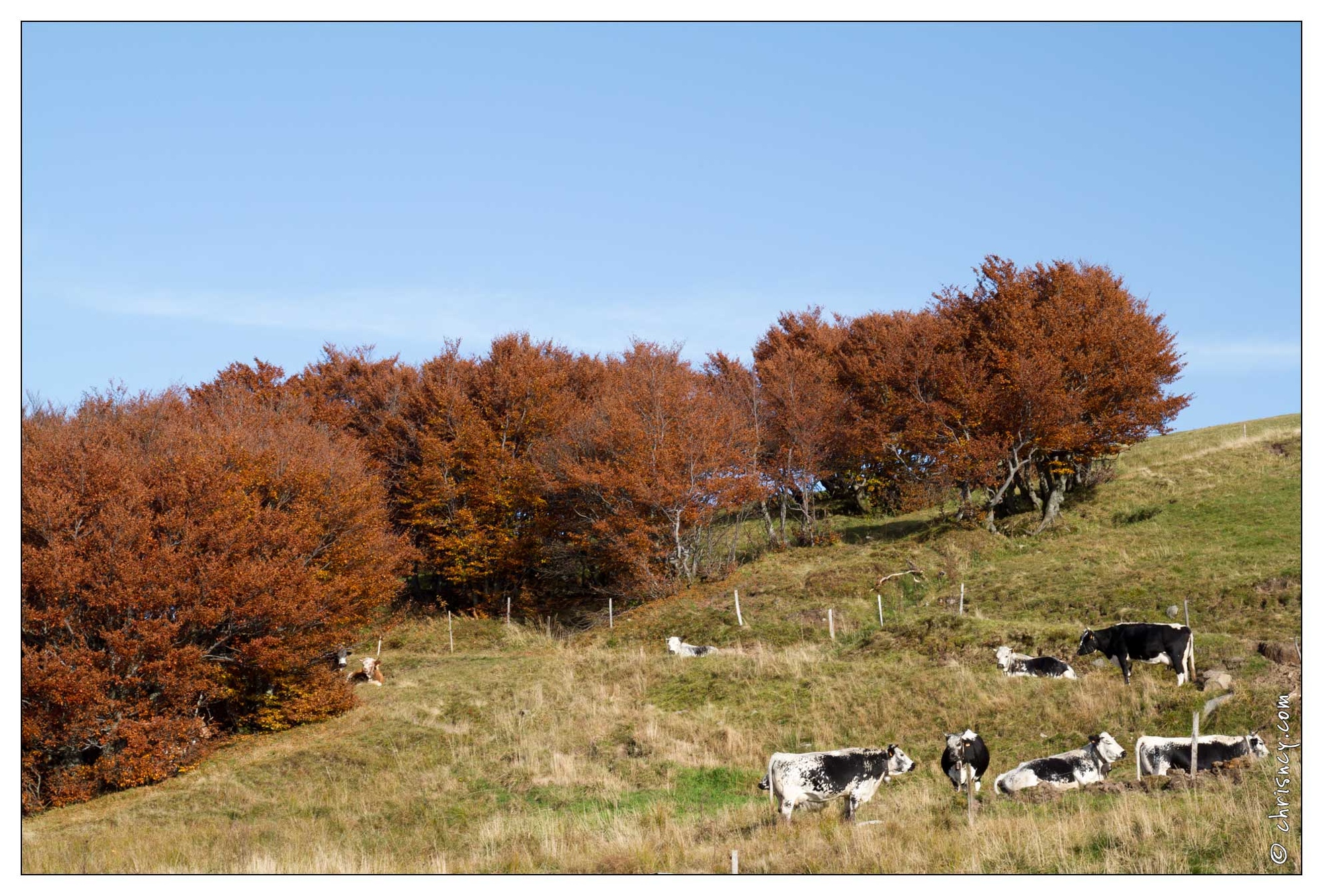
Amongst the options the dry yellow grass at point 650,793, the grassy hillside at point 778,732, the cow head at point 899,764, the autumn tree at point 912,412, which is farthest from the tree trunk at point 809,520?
the cow head at point 899,764

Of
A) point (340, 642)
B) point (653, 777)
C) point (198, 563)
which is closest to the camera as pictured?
point (653, 777)

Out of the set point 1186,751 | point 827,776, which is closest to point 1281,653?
point 1186,751

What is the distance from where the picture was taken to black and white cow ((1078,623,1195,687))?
1964cm

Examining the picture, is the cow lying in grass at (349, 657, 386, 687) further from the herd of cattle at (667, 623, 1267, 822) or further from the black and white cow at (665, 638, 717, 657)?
the herd of cattle at (667, 623, 1267, 822)

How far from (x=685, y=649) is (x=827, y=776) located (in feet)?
48.7

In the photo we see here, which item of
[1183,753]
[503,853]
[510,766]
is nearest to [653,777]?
[510,766]

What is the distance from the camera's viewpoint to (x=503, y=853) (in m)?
13.6

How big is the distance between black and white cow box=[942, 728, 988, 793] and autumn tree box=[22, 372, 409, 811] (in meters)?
17.1

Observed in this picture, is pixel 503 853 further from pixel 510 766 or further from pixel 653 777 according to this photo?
pixel 510 766

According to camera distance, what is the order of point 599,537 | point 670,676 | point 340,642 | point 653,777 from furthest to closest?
point 599,537 < point 340,642 < point 670,676 < point 653,777

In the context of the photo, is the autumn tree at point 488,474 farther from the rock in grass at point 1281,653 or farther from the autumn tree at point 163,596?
the rock in grass at point 1281,653

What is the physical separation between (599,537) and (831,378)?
52.0 ft

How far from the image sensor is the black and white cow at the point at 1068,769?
48.9 ft

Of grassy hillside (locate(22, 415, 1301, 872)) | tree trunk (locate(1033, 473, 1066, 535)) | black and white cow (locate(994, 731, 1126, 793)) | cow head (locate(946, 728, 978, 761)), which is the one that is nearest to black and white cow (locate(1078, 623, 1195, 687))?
grassy hillside (locate(22, 415, 1301, 872))
